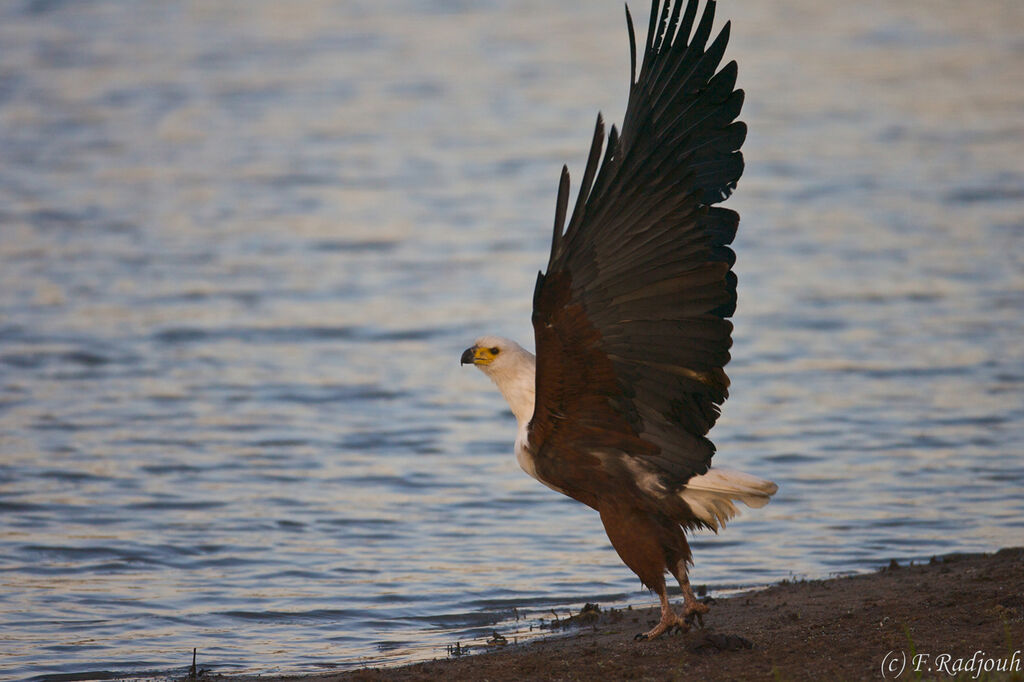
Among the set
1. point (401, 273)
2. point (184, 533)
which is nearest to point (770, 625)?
point (184, 533)

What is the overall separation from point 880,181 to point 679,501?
368 inches

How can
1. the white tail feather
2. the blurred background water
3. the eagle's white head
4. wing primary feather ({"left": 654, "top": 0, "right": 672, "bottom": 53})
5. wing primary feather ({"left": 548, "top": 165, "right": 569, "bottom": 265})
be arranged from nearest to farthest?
1. wing primary feather ({"left": 548, "top": 165, "right": 569, "bottom": 265})
2. wing primary feather ({"left": 654, "top": 0, "right": 672, "bottom": 53})
3. the white tail feather
4. the eagle's white head
5. the blurred background water

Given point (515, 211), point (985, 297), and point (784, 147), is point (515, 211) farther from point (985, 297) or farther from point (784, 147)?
point (985, 297)

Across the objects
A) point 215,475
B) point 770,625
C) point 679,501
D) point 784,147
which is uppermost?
point 784,147

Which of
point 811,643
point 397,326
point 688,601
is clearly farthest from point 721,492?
point 397,326

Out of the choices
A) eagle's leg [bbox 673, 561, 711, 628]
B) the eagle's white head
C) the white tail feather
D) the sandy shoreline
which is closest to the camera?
the sandy shoreline

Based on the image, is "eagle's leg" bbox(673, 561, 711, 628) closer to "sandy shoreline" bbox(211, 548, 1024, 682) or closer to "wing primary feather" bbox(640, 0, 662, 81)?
"sandy shoreline" bbox(211, 548, 1024, 682)

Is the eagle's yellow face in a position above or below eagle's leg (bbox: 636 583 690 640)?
above

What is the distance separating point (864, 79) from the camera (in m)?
17.9

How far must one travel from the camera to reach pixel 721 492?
17.5 feet

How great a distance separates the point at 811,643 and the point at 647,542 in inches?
26.7

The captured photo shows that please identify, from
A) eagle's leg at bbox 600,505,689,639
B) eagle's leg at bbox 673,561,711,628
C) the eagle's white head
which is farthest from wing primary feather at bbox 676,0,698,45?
eagle's leg at bbox 673,561,711,628

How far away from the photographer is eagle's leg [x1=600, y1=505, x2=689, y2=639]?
5293 millimetres

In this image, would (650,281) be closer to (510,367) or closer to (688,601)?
(510,367)
